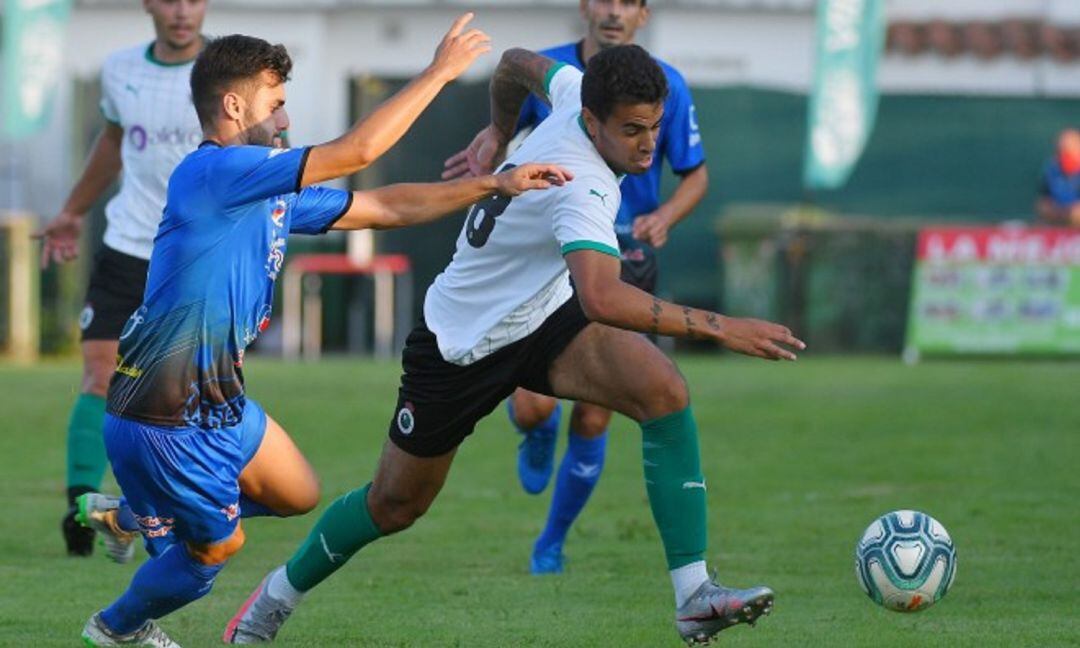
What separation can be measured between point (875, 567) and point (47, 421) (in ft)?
31.1

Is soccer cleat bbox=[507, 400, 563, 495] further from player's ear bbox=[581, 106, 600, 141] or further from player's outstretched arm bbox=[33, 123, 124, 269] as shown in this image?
player's ear bbox=[581, 106, 600, 141]

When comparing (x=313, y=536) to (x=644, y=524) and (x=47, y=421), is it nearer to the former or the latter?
(x=644, y=524)

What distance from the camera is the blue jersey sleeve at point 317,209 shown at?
6.55m

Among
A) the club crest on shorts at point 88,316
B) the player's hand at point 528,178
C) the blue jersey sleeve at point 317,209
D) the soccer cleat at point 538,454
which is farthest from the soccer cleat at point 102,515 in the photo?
the soccer cleat at point 538,454

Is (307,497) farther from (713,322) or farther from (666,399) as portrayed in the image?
(713,322)

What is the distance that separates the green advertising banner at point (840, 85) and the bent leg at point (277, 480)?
1738cm

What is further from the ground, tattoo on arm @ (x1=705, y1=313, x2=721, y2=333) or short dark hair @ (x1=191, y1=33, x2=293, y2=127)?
short dark hair @ (x1=191, y1=33, x2=293, y2=127)

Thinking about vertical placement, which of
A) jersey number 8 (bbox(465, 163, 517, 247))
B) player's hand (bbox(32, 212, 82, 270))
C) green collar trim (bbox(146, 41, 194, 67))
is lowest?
player's hand (bbox(32, 212, 82, 270))

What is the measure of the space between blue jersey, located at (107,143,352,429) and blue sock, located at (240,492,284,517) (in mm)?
432

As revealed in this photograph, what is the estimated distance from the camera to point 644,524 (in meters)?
10.0

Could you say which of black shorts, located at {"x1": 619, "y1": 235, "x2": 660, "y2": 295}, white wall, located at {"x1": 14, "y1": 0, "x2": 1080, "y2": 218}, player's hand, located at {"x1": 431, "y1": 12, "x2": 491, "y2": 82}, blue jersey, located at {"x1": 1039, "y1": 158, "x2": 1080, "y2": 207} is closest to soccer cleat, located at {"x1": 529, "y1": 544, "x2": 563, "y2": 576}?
black shorts, located at {"x1": 619, "y1": 235, "x2": 660, "y2": 295}

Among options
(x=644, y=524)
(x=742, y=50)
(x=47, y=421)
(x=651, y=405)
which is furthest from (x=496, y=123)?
(x=742, y=50)

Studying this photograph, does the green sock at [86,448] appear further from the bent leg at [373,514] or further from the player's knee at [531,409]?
the bent leg at [373,514]

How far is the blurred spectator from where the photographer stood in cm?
2231
